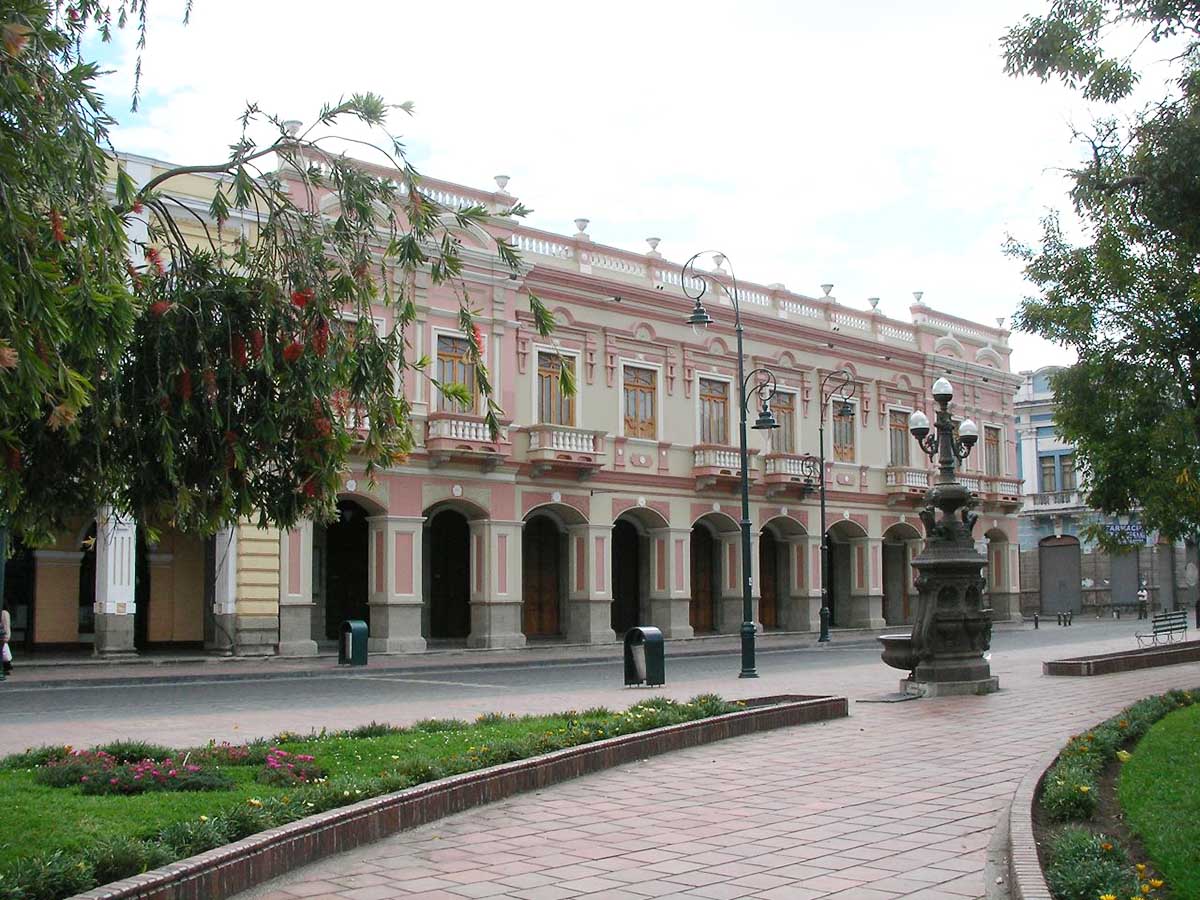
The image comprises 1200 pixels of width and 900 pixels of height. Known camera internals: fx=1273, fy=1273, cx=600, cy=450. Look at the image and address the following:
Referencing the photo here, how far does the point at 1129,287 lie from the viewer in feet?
49.8

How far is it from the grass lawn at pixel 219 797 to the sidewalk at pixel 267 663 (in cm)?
1181

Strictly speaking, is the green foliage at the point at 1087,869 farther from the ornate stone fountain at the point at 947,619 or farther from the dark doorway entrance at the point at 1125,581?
the dark doorway entrance at the point at 1125,581

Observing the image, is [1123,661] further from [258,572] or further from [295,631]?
[258,572]

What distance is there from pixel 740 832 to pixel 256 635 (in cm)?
2127

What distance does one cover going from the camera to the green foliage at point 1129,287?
37.3 ft

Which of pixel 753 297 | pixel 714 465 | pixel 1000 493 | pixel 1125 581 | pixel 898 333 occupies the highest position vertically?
pixel 753 297

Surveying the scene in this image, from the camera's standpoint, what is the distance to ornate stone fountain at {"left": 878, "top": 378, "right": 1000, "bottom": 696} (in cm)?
1664

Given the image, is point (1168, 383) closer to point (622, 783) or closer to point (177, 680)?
point (622, 783)

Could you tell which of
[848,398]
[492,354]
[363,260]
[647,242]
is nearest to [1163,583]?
[848,398]

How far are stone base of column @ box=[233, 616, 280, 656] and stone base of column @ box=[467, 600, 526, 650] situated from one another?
537cm

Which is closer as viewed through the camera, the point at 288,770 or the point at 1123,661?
the point at 288,770

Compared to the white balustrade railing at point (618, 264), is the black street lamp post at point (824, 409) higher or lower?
lower

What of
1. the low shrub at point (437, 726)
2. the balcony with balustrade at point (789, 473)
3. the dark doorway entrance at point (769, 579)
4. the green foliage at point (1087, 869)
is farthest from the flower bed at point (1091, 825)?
the dark doorway entrance at point (769, 579)

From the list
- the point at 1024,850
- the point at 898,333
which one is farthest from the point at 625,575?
the point at 1024,850
